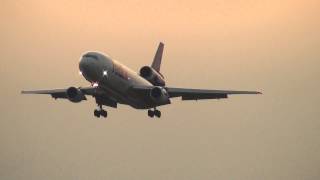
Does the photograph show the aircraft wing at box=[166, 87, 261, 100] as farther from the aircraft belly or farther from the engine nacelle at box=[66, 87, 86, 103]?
the engine nacelle at box=[66, 87, 86, 103]

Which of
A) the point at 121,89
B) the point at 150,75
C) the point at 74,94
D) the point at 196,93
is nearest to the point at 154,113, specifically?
the point at 150,75

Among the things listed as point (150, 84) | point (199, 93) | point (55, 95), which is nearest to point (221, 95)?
point (199, 93)

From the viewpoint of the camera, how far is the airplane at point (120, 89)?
35438 mm

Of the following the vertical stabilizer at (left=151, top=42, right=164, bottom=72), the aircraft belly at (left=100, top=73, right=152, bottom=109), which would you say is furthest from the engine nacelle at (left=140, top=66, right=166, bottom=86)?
the vertical stabilizer at (left=151, top=42, right=164, bottom=72)

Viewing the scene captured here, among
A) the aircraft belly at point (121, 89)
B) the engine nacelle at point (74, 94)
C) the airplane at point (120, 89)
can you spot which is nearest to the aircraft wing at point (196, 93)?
the airplane at point (120, 89)

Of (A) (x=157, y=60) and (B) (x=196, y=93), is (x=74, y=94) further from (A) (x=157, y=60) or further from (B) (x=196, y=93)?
(A) (x=157, y=60)

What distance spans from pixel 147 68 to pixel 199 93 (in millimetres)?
3995

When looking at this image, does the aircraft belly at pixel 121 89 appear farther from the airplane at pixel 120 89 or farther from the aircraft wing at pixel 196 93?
the aircraft wing at pixel 196 93

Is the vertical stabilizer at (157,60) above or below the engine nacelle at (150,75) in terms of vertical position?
above

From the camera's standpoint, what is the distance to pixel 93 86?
3709 centimetres

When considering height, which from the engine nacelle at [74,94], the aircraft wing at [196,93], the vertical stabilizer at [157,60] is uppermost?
the vertical stabilizer at [157,60]

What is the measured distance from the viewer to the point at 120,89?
3631 centimetres

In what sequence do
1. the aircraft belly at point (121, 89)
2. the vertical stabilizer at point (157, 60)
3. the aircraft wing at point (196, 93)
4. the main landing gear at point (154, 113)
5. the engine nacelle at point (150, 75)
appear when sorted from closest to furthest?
the aircraft belly at point (121, 89) → the aircraft wing at point (196, 93) → the engine nacelle at point (150, 75) → the main landing gear at point (154, 113) → the vertical stabilizer at point (157, 60)

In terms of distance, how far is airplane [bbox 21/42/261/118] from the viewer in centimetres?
3544
